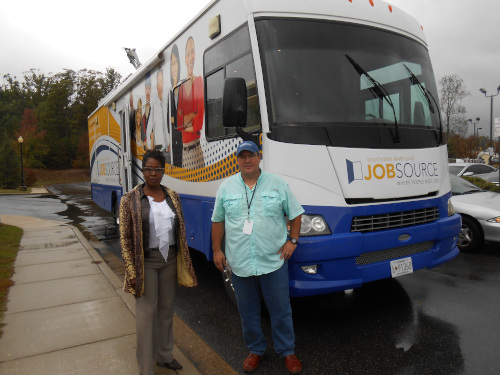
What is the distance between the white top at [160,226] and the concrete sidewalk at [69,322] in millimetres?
1056

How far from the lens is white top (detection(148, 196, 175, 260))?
9.81 ft

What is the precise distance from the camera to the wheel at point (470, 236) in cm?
684

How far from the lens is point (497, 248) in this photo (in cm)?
729

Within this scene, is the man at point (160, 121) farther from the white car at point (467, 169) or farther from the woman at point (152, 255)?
the white car at point (467, 169)

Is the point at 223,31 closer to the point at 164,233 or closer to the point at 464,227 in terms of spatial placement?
the point at 164,233

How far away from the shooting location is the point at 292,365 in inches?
127

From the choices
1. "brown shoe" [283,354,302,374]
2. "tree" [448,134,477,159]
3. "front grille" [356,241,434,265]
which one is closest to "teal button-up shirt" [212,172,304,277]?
"brown shoe" [283,354,302,374]

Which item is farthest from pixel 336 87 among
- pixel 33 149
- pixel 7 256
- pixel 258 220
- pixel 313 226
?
pixel 33 149

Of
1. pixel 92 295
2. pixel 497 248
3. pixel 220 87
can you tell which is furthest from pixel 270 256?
pixel 497 248

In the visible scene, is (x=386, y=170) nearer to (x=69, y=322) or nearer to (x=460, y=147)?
(x=69, y=322)

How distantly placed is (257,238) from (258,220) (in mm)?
132

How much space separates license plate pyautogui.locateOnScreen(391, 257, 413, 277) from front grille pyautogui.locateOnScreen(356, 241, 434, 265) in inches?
1.9

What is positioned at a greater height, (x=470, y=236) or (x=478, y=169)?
(x=478, y=169)

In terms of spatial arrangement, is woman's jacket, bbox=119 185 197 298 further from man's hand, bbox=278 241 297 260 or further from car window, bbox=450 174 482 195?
car window, bbox=450 174 482 195
